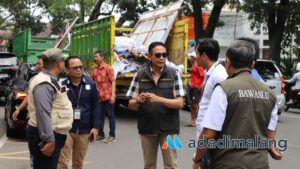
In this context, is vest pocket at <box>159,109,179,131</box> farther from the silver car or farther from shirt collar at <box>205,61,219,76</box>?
the silver car

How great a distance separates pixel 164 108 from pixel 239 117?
1.84 m

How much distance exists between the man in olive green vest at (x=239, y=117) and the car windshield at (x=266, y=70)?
33.4 ft

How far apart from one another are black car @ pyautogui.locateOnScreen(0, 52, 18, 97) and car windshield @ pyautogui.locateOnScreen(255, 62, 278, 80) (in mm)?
8547

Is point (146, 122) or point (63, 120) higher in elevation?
point (63, 120)

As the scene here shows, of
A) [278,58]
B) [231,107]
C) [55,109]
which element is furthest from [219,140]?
[278,58]

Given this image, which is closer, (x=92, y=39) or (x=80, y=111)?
(x=80, y=111)

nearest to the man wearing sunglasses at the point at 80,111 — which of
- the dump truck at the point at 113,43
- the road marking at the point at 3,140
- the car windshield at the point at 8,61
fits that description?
the road marking at the point at 3,140

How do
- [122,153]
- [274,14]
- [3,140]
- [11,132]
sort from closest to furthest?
[122,153] → [3,140] → [11,132] → [274,14]

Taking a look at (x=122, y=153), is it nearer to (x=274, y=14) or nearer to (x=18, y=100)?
(x=18, y=100)

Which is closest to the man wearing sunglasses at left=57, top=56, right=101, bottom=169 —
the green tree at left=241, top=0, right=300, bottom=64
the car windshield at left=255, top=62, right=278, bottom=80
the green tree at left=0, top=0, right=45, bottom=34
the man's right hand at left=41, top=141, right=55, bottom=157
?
the man's right hand at left=41, top=141, right=55, bottom=157

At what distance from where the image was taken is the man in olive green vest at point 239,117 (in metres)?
3.25

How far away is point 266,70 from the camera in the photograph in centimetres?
1350

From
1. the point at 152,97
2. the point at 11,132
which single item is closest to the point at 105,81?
the point at 11,132

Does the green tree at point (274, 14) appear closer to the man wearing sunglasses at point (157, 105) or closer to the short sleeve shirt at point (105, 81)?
the short sleeve shirt at point (105, 81)
